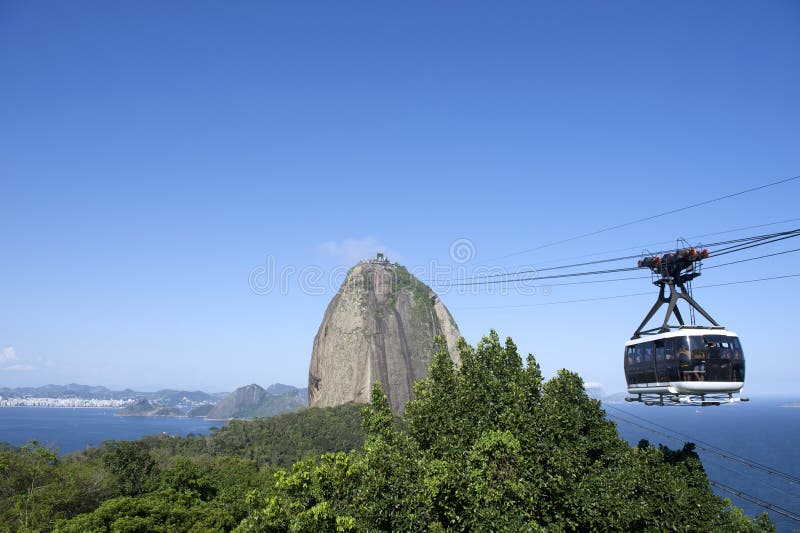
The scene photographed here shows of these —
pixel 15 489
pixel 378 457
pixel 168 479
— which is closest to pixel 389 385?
pixel 168 479

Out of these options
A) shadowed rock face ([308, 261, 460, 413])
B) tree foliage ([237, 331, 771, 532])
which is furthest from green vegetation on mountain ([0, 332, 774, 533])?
shadowed rock face ([308, 261, 460, 413])

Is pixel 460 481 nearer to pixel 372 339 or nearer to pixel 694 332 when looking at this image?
pixel 694 332

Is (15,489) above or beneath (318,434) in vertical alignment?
above

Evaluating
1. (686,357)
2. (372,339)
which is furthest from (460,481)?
(372,339)

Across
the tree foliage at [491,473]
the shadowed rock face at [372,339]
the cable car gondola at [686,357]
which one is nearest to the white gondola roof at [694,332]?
the cable car gondola at [686,357]

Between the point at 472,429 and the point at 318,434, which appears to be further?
the point at 318,434

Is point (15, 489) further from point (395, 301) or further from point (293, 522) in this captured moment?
point (395, 301)
